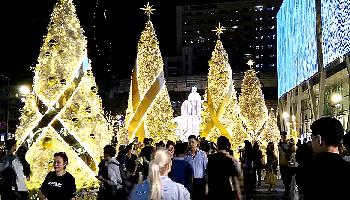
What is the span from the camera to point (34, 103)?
45.2 feet

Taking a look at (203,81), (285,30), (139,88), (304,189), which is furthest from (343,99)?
(203,81)

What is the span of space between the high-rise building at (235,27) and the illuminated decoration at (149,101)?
91.7 meters

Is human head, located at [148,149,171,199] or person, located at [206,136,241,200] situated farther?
person, located at [206,136,241,200]

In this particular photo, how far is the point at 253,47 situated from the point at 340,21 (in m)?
102

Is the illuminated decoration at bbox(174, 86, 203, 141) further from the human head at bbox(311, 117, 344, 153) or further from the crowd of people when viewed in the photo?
the human head at bbox(311, 117, 344, 153)

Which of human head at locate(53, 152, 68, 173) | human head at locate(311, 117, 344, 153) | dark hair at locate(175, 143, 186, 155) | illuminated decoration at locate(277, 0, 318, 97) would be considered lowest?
human head at locate(53, 152, 68, 173)

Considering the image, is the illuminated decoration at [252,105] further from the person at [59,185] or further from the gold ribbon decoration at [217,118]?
the person at [59,185]

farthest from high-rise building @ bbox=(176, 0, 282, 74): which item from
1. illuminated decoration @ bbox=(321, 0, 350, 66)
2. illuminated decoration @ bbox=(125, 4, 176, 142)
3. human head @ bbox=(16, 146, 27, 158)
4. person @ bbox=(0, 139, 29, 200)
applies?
person @ bbox=(0, 139, 29, 200)

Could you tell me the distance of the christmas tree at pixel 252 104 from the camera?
31.8m

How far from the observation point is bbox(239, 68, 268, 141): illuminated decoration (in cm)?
3178

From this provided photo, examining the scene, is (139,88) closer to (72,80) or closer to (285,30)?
(72,80)

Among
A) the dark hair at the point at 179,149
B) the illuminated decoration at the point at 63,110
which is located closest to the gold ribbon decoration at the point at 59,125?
the illuminated decoration at the point at 63,110

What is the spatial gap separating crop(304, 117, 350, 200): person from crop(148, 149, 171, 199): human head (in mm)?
1179

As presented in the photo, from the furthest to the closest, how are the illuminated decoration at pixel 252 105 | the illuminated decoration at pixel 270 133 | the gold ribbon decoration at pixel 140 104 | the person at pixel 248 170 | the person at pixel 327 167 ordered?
the illuminated decoration at pixel 252 105
the illuminated decoration at pixel 270 133
the gold ribbon decoration at pixel 140 104
the person at pixel 248 170
the person at pixel 327 167
